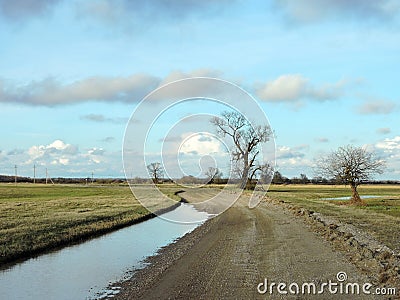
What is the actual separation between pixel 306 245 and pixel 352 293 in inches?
270

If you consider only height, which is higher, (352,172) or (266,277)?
(352,172)

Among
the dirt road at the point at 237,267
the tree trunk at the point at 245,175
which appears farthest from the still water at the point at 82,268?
the tree trunk at the point at 245,175

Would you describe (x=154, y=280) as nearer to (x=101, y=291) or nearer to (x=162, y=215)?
(x=101, y=291)

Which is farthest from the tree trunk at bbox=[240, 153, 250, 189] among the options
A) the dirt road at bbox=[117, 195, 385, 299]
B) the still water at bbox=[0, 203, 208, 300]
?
the dirt road at bbox=[117, 195, 385, 299]

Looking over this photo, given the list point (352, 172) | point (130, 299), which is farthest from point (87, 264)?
point (352, 172)

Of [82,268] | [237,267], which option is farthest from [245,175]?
[237,267]

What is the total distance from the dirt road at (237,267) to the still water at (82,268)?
81 centimetres

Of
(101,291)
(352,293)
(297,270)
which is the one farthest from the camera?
(297,270)

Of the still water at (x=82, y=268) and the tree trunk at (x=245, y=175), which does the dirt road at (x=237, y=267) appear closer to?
the still water at (x=82, y=268)

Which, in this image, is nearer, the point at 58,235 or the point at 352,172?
the point at 58,235

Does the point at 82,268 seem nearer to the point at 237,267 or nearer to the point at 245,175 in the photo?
the point at 237,267

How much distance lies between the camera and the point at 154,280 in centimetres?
1171

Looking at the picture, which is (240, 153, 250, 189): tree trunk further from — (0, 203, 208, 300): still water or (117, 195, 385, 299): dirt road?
(117, 195, 385, 299): dirt road

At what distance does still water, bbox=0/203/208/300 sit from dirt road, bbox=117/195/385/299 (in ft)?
2.65
